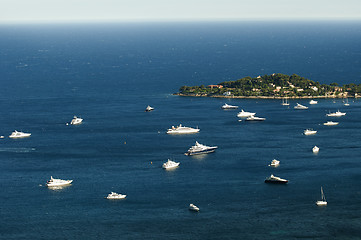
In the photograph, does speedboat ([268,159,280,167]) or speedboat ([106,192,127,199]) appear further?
speedboat ([268,159,280,167])

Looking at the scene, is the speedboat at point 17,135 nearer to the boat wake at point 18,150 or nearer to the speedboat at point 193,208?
the boat wake at point 18,150

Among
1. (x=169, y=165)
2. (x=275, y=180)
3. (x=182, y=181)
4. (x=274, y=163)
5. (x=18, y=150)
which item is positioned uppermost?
(x=274, y=163)

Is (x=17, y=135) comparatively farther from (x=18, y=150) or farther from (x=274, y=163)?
(x=274, y=163)

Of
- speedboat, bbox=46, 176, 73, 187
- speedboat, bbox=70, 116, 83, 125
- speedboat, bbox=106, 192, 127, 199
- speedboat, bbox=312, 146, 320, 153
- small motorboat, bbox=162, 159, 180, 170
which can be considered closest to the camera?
speedboat, bbox=106, 192, 127, 199

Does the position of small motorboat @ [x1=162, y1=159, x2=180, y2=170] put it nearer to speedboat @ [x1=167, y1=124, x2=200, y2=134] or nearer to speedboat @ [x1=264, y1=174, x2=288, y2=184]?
speedboat @ [x1=264, y1=174, x2=288, y2=184]

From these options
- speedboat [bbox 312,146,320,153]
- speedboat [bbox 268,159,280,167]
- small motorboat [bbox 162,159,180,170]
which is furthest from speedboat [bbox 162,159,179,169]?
speedboat [bbox 312,146,320,153]

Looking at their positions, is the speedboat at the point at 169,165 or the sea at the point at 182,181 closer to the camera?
the sea at the point at 182,181

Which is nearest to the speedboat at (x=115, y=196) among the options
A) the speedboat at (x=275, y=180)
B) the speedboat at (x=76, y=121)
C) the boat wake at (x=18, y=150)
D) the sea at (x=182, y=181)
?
the sea at (x=182, y=181)

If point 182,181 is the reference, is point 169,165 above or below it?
above

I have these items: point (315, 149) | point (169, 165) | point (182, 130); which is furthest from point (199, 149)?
point (315, 149)

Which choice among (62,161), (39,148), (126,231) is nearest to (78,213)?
(126,231)

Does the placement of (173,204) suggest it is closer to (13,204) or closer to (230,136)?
(13,204)
